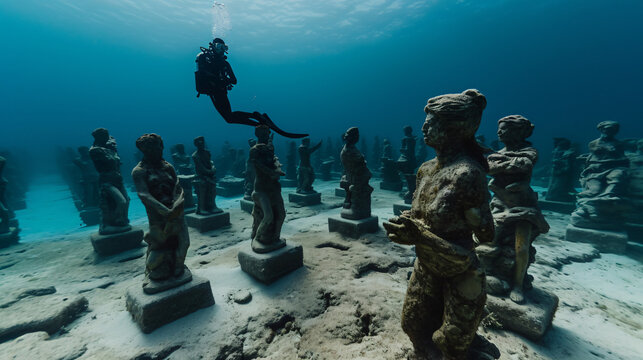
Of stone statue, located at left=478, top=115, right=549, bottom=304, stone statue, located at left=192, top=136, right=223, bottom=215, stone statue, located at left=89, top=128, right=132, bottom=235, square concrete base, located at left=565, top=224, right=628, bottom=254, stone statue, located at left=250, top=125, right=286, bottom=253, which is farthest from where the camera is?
stone statue, located at left=192, top=136, right=223, bottom=215

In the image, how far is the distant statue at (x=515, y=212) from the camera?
3.19m

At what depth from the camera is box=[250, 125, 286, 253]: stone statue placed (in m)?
4.57

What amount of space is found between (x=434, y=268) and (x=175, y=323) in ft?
11.8

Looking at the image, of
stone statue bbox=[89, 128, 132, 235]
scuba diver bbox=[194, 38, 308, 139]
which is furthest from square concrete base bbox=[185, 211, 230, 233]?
scuba diver bbox=[194, 38, 308, 139]

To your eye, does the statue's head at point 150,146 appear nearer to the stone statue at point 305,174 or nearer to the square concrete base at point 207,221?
the square concrete base at point 207,221

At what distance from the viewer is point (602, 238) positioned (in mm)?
6344

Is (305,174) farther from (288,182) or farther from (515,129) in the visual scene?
(515,129)

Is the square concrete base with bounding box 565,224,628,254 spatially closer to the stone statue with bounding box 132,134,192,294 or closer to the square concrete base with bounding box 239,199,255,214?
the stone statue with bounding box 132,134,192,294

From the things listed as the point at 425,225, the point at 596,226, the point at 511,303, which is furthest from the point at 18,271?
the point at 596,226

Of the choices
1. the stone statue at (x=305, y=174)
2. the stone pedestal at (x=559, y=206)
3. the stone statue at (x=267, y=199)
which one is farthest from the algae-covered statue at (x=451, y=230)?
the stone pedestal at (x=559, y=206)

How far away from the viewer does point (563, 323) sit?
3.37 metres

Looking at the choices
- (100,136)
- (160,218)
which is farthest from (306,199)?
(160,218)

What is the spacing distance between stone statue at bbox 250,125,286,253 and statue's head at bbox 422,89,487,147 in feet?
10.3

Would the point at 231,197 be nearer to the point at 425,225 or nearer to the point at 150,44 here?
the point at 425,225
